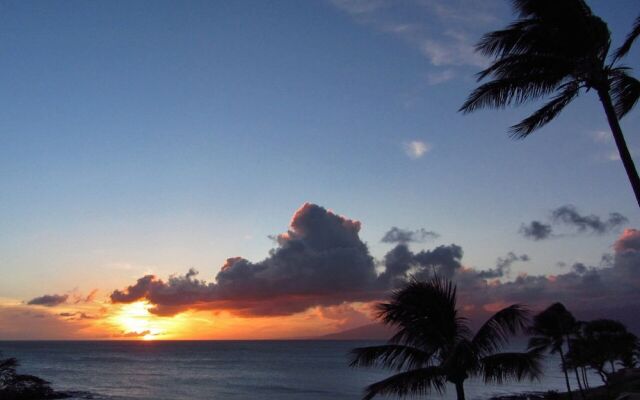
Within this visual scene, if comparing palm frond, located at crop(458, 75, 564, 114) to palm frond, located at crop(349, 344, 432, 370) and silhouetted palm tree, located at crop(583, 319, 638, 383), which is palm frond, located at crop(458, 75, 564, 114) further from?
silhouetted palm tree, located at crop(583, 319, 638, 383)

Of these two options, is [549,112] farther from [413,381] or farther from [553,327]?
[553,327]

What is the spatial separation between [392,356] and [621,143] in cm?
751

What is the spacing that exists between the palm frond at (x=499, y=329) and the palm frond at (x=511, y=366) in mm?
261

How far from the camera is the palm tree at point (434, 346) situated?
1173cm

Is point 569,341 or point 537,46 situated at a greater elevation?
point 537,46

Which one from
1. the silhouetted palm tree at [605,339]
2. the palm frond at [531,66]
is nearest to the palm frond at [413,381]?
the palm frond at [531,66]

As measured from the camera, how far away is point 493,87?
13102mm

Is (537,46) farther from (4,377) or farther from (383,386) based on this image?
(4,377)

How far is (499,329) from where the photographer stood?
39.1 feet

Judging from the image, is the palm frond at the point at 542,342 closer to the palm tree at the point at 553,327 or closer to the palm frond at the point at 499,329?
the palm tree at the point at 553,327

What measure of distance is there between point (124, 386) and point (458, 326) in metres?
76.0

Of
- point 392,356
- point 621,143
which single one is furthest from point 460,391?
point 621,143

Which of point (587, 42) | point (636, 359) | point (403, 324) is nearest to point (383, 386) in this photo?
point (403, 324)

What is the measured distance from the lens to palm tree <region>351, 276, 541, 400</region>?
38.5 feet
